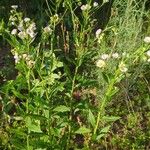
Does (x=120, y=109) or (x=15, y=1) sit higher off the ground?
(x=15, y=1)

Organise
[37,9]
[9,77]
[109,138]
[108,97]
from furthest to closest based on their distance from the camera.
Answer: [37,9]
[9,77]
[109,138]
[108,97]

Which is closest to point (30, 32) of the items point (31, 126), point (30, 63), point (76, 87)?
point (30, 63)

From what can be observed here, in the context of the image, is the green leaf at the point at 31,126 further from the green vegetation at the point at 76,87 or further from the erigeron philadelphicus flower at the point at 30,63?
the erigeron philadelphicus flower at the point at 30,63

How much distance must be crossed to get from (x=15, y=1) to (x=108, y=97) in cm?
296

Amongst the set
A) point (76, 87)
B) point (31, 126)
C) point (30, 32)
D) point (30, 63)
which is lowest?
point (31, 126)

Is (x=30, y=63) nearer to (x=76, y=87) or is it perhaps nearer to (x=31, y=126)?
(x=31, y=126)

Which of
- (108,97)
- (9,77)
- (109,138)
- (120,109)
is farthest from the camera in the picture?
(9,77)

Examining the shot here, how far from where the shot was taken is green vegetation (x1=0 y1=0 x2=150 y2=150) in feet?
8.79

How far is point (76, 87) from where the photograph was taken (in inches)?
141

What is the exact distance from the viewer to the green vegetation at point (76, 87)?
268 cm

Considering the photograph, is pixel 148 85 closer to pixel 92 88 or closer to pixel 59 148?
pixel 92 88

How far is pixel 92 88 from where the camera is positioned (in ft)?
13.7

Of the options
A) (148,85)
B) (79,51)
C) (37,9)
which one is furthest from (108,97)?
(37,9)

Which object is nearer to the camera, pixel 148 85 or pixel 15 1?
pixel 148 85
